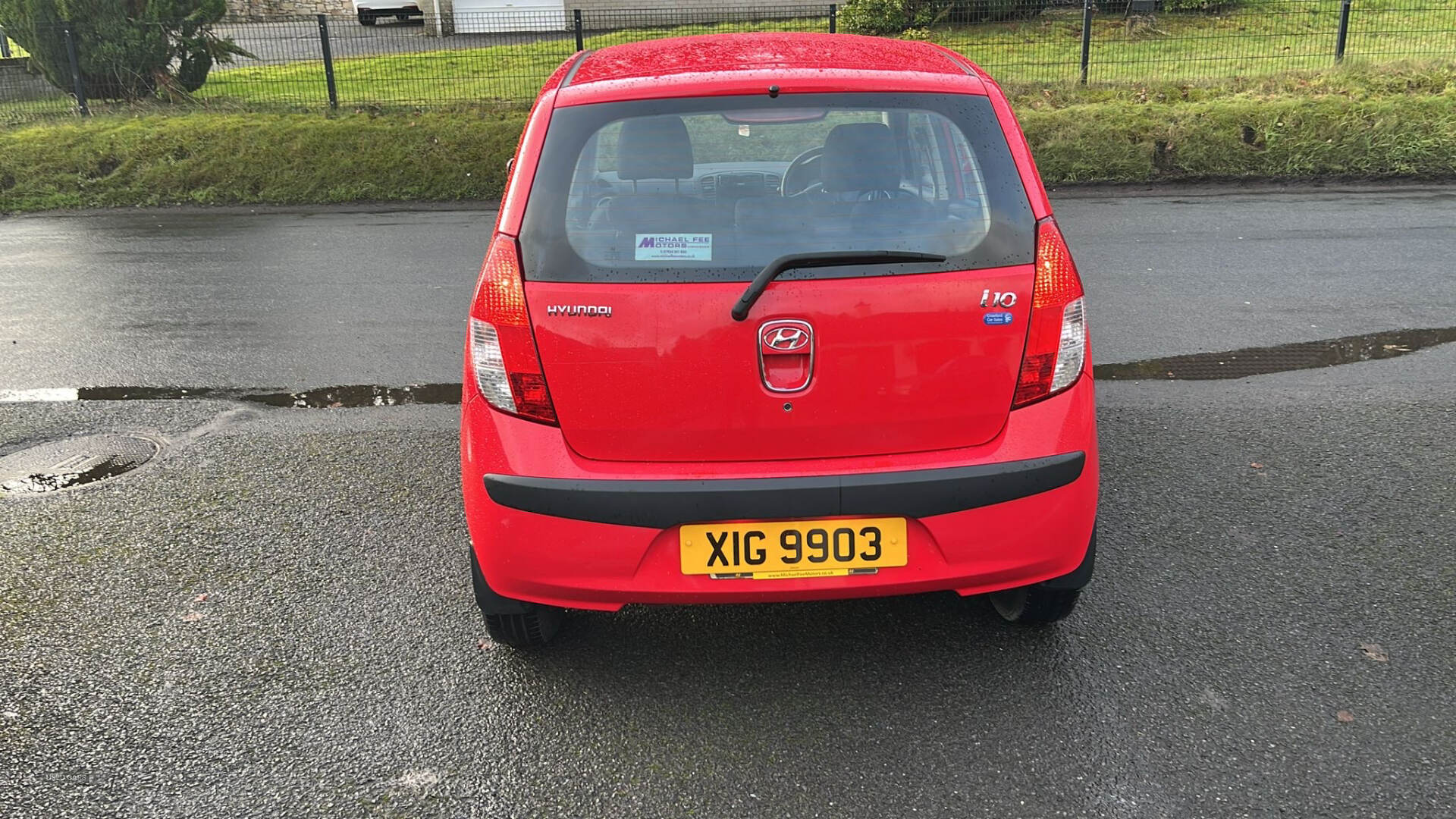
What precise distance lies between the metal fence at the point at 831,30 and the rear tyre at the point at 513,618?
12047 mm

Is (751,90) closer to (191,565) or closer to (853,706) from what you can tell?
(853,706)

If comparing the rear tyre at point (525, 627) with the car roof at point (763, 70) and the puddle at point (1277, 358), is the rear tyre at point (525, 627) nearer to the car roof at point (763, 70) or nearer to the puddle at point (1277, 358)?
the car roof at point (763, 70)

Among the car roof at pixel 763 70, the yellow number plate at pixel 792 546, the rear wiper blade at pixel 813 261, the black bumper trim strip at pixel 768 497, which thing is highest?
the car roof at pixel 763 70

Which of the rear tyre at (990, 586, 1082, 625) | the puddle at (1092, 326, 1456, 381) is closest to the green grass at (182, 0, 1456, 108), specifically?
the puddle at (1092, 326, 1456, 381)

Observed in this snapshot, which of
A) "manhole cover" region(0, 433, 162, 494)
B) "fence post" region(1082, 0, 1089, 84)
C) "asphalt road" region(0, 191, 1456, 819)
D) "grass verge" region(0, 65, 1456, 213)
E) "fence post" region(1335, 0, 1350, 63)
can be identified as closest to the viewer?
"asphalt road" region(0, 191, 1456, 819)

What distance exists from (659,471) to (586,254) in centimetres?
57

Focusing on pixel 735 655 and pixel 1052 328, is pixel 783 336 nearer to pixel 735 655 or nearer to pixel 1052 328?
pixel 1052 328

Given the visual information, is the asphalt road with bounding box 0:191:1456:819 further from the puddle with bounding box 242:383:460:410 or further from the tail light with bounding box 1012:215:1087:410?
the tail light with bounding box 1012:215:1087:410

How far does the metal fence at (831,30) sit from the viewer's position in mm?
14242

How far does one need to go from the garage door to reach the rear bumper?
53.0ft

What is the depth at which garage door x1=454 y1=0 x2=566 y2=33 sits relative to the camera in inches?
757

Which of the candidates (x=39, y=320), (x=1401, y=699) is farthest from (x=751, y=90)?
(x=39, y=320)

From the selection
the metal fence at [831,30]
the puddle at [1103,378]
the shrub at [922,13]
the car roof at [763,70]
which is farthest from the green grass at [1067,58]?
the car roof at [763,70]

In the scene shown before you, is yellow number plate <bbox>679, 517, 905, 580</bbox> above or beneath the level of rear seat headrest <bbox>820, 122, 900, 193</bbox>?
beneath
